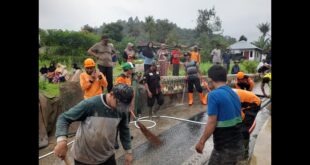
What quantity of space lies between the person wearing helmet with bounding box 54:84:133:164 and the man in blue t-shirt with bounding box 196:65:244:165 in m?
1.10

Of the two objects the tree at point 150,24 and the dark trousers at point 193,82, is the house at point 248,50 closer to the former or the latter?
the tree at point 150,24

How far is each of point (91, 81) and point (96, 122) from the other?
10.3 feet

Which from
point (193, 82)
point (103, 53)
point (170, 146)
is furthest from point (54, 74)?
point (170, 146)

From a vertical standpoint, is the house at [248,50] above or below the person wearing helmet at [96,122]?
above

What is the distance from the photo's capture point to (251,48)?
4906cm

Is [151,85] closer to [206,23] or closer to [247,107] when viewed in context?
[247,107]

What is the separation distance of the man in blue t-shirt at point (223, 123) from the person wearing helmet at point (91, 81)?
120 inches

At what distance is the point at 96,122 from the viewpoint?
300 centimetres

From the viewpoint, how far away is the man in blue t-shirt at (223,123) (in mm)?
3477

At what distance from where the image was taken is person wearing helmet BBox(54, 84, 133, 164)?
116 inches

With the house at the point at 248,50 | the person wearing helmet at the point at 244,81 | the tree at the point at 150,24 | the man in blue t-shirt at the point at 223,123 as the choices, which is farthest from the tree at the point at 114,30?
the man in blue t-shirt at the point at 223,123

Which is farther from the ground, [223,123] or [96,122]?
[96,122]
